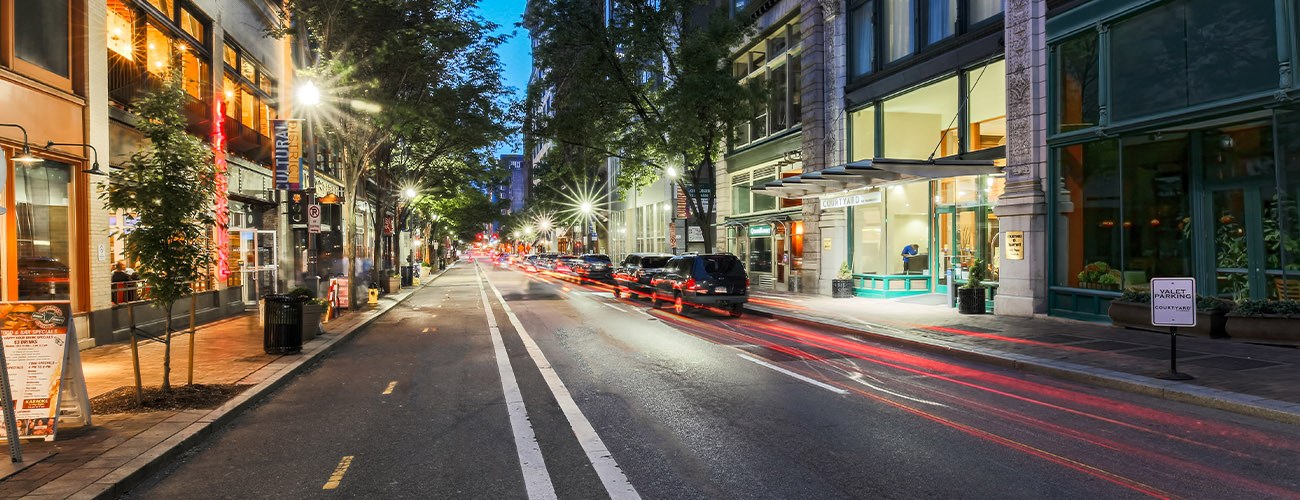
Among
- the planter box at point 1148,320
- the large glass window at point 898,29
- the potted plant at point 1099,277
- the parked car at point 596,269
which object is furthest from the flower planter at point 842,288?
the parked car at point 596,269

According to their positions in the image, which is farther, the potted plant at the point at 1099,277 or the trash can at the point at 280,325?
the potted plant at the point at 1099,277

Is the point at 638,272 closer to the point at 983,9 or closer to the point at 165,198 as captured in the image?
the point at 983,9

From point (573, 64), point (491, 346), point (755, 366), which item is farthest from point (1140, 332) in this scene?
point (573, 64)

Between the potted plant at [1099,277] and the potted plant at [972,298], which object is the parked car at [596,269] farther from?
the potted plant at [1099,277]

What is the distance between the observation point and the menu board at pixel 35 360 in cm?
642

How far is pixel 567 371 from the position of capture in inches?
426

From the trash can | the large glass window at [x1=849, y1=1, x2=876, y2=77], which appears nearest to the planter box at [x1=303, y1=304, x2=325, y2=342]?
the trash can

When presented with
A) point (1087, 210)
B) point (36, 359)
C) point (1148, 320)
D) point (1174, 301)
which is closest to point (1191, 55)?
point (1087, 210)

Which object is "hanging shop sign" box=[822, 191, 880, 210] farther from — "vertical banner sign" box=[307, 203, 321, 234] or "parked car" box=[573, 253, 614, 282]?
"parked car" box=[573, 253, 614, 282]

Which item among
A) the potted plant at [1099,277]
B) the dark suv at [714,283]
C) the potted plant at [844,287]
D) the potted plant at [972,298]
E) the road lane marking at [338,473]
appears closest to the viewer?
the road lane marking at [338,473]

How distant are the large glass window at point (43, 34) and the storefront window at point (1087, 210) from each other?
68.2 ft

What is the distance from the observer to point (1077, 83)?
1597 centimetres

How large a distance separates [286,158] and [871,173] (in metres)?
16.4

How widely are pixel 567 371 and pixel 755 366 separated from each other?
9.53 ft
